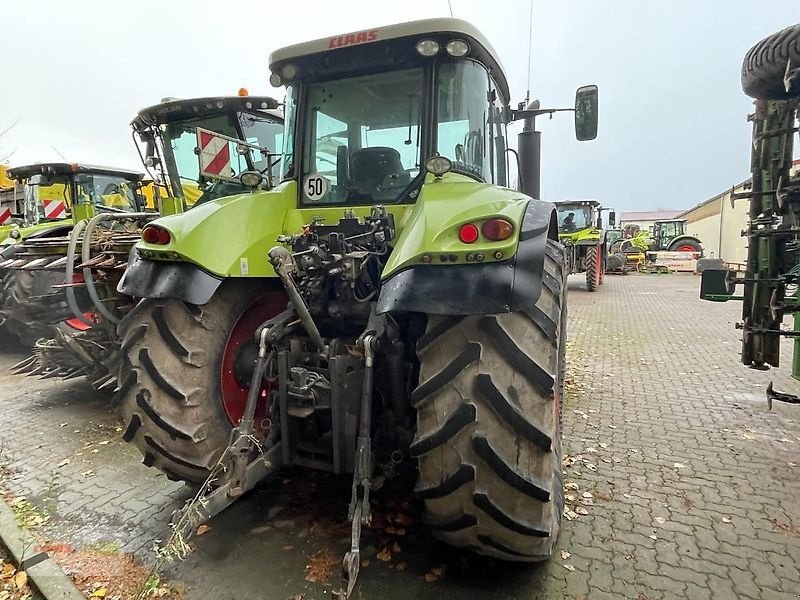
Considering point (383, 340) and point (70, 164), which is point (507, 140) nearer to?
point (383, 340)

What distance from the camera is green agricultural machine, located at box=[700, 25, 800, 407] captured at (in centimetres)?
370

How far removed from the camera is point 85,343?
16.0ft

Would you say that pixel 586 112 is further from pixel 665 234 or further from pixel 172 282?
pixel 665 234

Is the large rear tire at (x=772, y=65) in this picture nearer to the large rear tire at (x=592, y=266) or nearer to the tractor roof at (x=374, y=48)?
the tractor roof at (x=374, y=48)

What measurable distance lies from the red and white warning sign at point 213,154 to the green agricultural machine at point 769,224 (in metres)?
3.67

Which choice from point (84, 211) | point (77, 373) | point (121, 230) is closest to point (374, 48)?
point (121, 230)

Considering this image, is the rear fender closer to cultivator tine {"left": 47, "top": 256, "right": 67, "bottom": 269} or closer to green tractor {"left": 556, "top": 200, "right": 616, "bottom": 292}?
cultivator tine {"left": 47, "top": 256, "right": 67, "bottom": 269}

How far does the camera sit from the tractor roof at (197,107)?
6137mm

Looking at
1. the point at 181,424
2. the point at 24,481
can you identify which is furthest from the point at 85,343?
the point at 181,424

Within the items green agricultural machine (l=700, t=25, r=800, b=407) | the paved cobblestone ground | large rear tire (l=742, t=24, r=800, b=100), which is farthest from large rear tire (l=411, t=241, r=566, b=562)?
large rear tire (l=742, t=24, r=800, b=100)

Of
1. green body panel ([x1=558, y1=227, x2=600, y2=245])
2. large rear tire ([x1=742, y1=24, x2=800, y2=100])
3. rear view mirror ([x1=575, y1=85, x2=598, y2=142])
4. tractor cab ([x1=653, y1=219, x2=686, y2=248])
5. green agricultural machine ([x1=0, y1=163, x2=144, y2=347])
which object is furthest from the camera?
tractor cab ([x1=653, y1=219, x2=686, y2=248])

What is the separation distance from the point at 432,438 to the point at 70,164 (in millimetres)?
8193

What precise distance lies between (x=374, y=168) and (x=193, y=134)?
4.59 m

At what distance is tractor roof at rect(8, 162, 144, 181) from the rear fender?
7.88 meters
